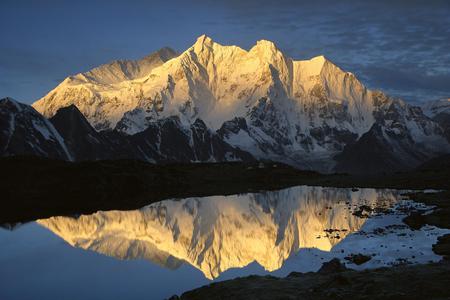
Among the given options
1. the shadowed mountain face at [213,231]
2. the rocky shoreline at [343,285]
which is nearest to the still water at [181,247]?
the shadowed mountain face at [213,231]

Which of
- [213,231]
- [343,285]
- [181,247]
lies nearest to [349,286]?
[343,285]

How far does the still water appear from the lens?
50906mm

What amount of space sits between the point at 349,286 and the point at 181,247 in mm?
39220

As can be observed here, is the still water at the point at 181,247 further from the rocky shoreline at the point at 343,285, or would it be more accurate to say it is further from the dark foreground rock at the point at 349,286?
the dark foreground rock at the point at 349,286

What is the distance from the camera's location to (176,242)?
77500 millimetres

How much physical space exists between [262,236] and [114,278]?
33.9 m

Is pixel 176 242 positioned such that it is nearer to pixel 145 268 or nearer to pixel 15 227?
pixel 145 268

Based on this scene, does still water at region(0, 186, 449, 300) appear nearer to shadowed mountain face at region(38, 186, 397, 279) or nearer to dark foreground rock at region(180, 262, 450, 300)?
shadowed mountain face at region(38, 186, 397, 279)

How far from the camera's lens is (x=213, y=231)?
89.9m

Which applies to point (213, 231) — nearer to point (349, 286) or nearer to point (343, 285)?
point (343, 285)

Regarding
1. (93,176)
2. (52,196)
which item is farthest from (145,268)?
(93,176)

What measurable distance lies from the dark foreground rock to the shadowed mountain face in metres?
12.6

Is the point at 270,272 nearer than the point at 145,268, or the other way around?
the point at 270,272

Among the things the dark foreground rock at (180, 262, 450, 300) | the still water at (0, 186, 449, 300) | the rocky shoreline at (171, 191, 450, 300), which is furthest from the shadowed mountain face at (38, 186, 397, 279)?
the dark foreground rock at (180, 262, 450, 300)
